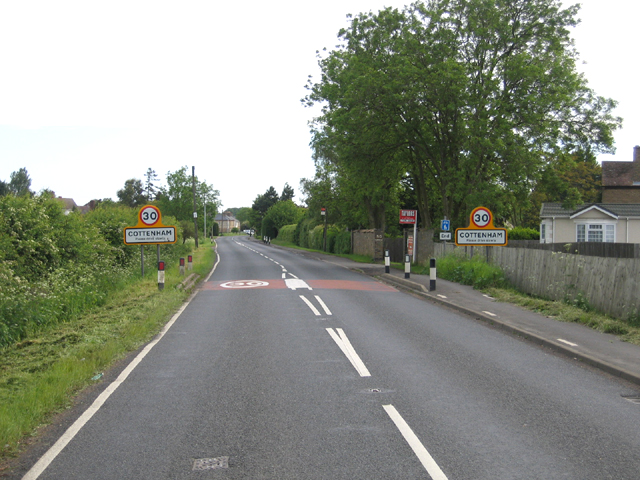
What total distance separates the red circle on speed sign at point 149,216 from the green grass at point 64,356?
2.82 meters

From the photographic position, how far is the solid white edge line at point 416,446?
14.2 ft

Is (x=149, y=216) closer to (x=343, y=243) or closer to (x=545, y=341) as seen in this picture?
(x=545, y=341)

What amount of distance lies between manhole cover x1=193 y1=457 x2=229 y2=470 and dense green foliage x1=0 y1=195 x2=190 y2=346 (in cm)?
692

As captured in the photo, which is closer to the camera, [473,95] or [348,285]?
[348,285]

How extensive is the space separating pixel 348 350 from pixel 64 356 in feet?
13.7

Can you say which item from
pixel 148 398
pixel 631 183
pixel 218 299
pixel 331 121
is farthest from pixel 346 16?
pixel 631 183

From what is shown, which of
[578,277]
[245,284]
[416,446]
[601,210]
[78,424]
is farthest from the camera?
[601,210]

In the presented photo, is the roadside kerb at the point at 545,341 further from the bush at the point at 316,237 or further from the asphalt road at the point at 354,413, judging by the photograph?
the bush at the point at 316,237

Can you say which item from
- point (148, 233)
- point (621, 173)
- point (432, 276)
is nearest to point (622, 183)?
point (621, 173)

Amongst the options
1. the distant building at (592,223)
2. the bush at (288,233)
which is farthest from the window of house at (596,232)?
the bush at (288,233)

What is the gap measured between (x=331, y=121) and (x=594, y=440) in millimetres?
25181

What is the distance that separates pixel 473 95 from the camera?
84.7 feet

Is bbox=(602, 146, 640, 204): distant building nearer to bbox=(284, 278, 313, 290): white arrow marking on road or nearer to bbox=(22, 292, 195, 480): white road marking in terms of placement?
bbox=(284, 278, 313, 290): white arrow marking on road

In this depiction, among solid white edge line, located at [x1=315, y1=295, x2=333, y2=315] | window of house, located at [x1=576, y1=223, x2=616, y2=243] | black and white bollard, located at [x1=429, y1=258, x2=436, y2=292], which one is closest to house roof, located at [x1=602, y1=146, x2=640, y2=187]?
window of house, located at [x1=576, y1=223, x2=616, y2=243]
